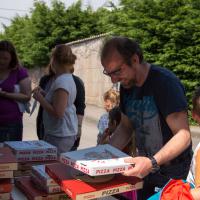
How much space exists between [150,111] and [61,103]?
110cm

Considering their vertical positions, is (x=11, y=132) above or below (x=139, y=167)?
below

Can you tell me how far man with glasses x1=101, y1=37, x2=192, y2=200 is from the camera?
1.87 meters

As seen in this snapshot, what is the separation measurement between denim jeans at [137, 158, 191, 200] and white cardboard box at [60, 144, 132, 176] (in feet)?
1.41

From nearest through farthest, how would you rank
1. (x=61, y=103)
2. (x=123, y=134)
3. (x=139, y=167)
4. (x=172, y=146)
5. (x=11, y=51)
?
(x=139, y=167), (x=172, y=146), (x=123, y=134), (x=61, y=103), (x=11, y=51)

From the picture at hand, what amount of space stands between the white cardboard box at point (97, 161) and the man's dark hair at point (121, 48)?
1.44 feet

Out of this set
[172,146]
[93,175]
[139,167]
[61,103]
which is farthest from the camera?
[61,103]

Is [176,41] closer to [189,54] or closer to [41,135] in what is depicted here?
[189,54]

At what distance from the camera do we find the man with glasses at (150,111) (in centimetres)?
187

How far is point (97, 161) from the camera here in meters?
1.61

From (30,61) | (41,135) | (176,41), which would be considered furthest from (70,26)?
(41,135)

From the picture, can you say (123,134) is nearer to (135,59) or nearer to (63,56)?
(135,59)

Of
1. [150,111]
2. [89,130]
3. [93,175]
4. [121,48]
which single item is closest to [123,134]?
[150,111]

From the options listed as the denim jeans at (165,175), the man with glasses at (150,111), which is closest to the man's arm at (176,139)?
the man with glasses at (150,111)

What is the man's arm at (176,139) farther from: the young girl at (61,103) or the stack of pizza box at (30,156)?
the young girl at (61,103)
